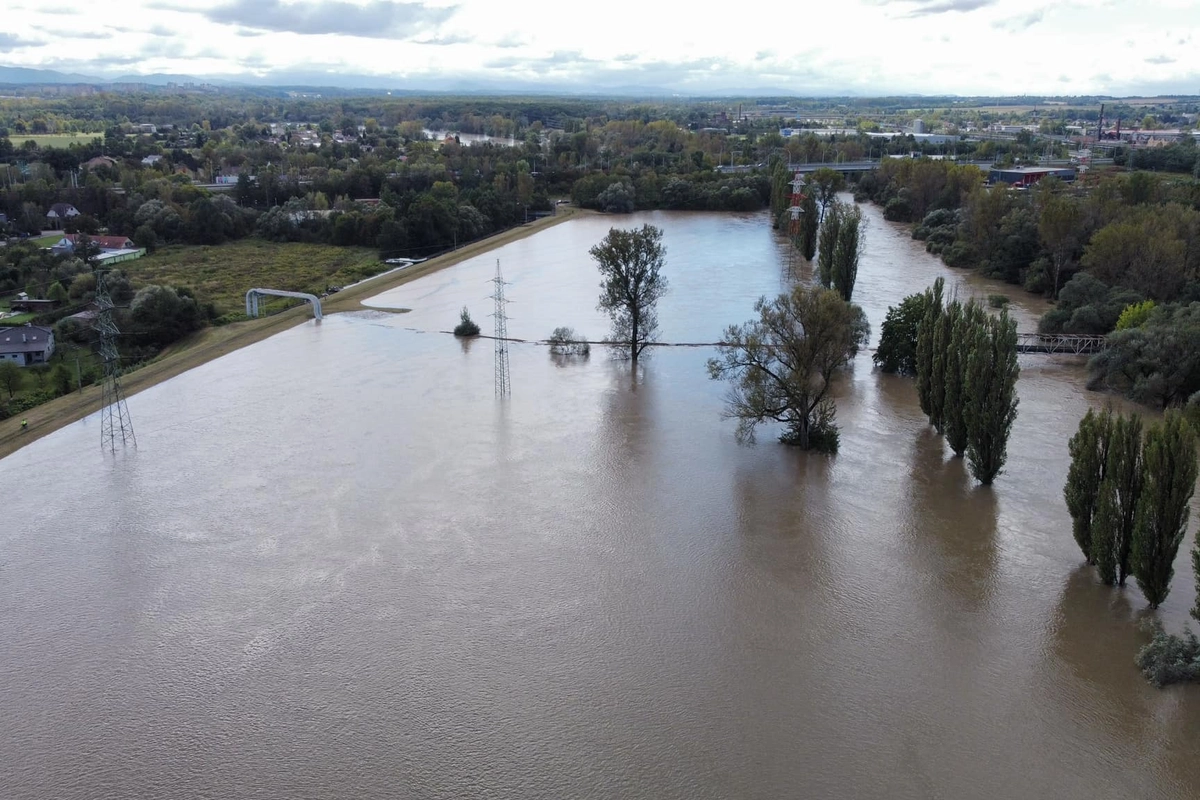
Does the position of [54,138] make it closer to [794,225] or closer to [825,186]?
[825,186]

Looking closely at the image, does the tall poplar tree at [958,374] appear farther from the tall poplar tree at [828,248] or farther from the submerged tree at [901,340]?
the tall poplar tree at [828,248]

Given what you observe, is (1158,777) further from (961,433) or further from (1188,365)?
(1188,365)

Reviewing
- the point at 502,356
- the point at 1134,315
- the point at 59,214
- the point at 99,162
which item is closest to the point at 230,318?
the point at 502,356

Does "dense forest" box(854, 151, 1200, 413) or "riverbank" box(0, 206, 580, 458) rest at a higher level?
"dense forest" box(854, 151, 1200, 413)

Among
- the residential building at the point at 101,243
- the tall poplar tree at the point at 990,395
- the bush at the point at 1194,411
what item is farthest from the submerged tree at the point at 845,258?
the residential building at the point at 101,243

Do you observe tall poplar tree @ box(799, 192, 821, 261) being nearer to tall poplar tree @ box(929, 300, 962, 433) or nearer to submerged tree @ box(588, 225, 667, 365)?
submerged tree @ box(588, 225, 667, 365)

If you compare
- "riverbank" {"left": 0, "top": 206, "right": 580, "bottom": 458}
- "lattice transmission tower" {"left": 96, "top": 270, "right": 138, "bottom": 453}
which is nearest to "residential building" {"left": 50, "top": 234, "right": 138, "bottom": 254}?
"riverbank" {"left": 0, "top": 206, "right": 580, "bottom": 458}

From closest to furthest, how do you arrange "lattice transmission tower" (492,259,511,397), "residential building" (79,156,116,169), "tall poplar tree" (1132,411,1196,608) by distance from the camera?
1. "tall poplar tree" (1132,411,1196,608)
2. "lattice transmission tower" (492,259,511,397)
3. "residential building" (79,156,116,169)

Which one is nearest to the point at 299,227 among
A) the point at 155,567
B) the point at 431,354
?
the point at 431,354
